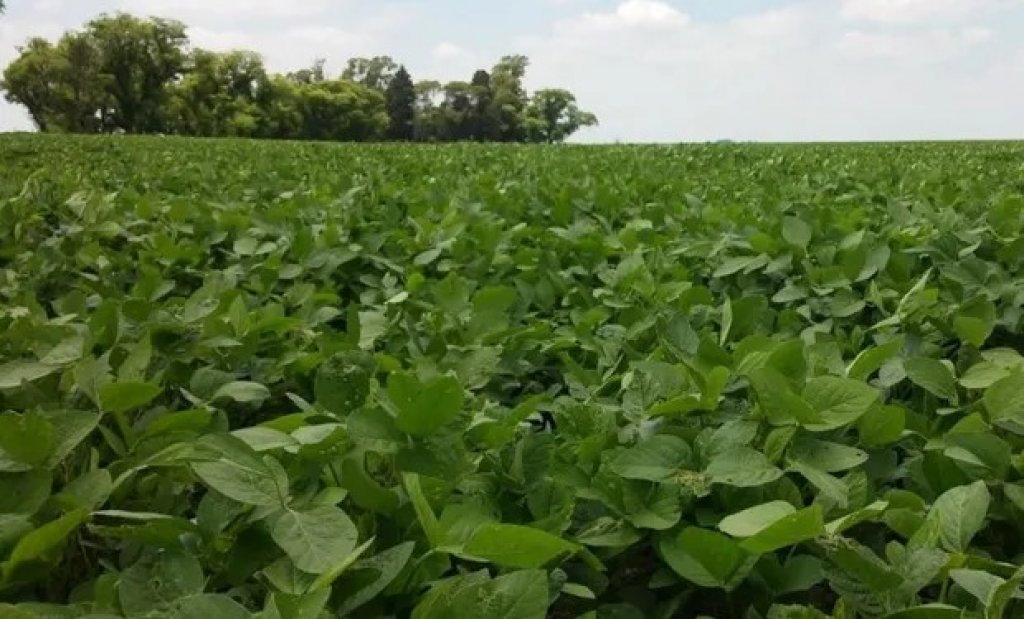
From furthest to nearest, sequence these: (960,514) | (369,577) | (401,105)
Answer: (401,105) → (960,514) → (369,577)

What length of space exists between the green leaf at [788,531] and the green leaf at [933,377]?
1.82ft

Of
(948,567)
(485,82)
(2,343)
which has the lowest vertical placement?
(948,567)

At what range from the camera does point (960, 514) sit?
3.44ft

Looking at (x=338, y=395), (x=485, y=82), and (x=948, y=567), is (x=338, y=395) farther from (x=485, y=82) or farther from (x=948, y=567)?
(x=485, y=82)

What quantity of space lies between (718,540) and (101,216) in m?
2.56

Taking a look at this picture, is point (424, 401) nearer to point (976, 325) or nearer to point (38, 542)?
point (38, 542)

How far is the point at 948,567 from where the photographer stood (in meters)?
0.98

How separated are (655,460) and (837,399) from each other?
0.26m

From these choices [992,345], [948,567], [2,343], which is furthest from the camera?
[992,345]

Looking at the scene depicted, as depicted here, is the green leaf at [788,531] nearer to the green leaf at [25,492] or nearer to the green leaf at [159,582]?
the green leaf at [159,582]

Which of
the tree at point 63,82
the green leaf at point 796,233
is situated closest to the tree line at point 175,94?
the tree at point 63,82

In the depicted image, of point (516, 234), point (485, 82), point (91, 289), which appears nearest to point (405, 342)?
point (91, 289)

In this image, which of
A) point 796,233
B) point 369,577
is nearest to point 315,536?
point 369,577

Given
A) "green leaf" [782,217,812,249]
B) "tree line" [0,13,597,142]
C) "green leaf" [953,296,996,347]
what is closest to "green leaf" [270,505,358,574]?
"green leaf" [953,296,996,347]
